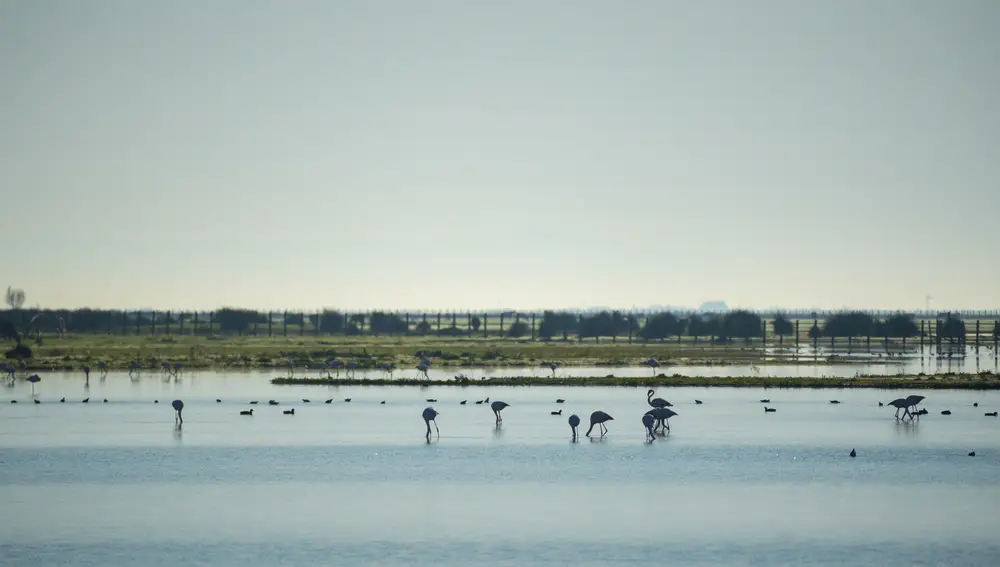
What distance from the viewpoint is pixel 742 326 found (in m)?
113

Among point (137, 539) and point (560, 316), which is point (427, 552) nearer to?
point (137, 539)

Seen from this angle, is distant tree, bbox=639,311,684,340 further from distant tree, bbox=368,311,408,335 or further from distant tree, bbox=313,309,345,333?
distant tree, bbox=313,309,345,333

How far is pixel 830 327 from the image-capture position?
116 meters

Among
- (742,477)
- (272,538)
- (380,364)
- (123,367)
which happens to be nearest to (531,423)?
(742,477)

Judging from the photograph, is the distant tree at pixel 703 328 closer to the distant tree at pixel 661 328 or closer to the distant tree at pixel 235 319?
the distant tree at pixel 661 328

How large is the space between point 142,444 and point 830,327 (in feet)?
314

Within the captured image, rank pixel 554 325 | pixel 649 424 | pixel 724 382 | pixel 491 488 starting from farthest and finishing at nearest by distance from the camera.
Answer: pixel 554 325, pixel 724 382, pixel 649 424, pixel 491 488

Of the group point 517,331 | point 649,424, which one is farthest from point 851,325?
point 649,424

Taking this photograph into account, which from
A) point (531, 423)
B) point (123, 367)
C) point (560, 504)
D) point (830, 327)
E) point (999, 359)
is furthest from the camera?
point (830, 327)

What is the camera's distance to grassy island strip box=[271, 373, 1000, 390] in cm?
5091

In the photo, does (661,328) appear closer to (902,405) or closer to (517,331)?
(517,331)

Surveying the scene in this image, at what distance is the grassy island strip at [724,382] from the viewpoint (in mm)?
50906

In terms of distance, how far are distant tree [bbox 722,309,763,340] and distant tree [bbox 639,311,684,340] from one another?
15.9 feet

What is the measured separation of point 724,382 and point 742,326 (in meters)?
62.3
